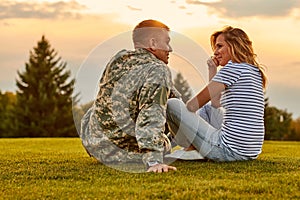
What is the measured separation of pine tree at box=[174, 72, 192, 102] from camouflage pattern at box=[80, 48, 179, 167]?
116mm

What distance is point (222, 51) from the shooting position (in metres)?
5.35

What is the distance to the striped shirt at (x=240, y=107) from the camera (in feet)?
16.8

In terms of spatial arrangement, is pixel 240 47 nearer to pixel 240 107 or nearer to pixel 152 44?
pixel 240 107

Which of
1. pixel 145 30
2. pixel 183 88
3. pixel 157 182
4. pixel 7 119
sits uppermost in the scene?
pixel 145 30

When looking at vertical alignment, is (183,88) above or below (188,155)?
above

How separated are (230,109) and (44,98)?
34.2 meters

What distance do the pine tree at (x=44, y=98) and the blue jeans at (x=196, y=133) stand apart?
32890 mm

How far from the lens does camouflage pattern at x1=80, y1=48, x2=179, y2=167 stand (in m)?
4.59

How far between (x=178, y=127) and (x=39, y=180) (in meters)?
1.51

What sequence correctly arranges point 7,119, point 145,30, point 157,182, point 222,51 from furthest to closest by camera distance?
point 7,119 → point 222,51 → point 145,30 → point 157,182

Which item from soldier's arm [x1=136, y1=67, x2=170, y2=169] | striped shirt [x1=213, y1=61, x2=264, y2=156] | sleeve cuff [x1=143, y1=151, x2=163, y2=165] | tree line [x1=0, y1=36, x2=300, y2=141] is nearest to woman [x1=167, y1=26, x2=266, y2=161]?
striped shirt [x1=213, y1=61, x2=264, y2=156]

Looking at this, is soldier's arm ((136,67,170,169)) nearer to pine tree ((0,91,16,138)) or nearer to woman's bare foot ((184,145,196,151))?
woman's bare foot ((184,145,196,151))

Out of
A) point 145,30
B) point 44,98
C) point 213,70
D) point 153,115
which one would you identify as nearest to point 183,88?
point 213,70

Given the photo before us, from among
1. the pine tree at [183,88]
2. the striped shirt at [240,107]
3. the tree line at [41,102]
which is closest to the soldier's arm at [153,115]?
the pine tree at [183,88]
